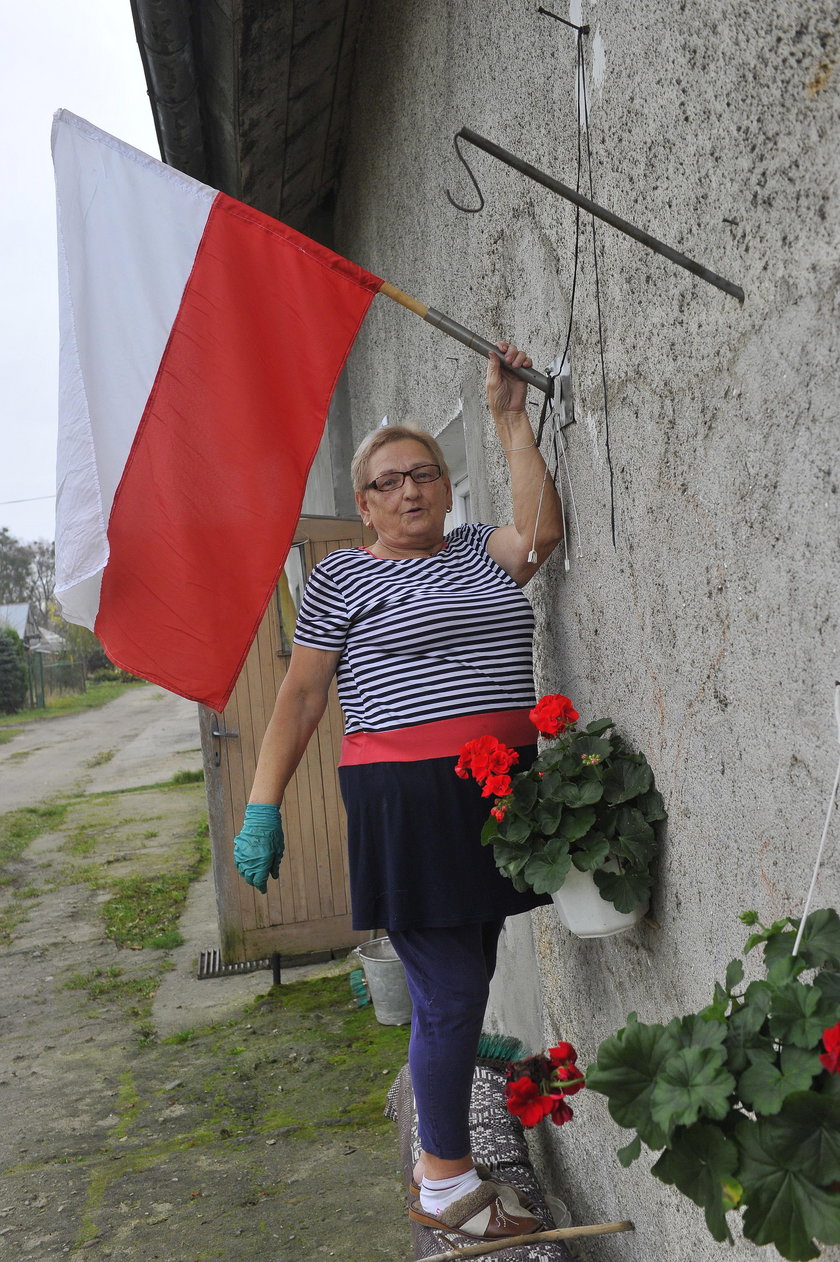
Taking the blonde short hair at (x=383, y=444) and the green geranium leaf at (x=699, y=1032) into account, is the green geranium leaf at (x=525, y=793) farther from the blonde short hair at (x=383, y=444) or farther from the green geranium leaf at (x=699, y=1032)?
the blonde short hair at (x=383, y=444)

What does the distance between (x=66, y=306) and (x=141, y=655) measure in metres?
0.81

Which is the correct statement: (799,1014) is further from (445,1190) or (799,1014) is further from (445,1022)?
(445,1190)

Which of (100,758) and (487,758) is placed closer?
(487,758)

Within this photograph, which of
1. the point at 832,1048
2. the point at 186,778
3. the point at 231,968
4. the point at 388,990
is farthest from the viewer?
the point at 186,778

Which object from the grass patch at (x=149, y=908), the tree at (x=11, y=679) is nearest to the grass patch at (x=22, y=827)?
the grass patch at (x=149, y=908)

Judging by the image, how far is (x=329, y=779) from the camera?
18.3ft

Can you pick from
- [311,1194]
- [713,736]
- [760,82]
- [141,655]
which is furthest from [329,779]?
[760,82]

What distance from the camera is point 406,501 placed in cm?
234

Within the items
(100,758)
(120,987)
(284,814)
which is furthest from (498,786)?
(100,758)

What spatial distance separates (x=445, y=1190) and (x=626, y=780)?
1071 mm

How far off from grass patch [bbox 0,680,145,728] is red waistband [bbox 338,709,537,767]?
27259mm

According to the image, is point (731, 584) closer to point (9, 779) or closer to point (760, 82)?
point (760, 82)

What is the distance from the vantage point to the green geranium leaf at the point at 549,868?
5.87 feet

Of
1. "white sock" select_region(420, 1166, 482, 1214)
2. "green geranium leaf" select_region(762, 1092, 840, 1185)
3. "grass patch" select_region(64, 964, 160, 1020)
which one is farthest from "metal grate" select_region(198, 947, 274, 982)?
"green geranium leaf" select_region(762, 1092, 840, 1185)
